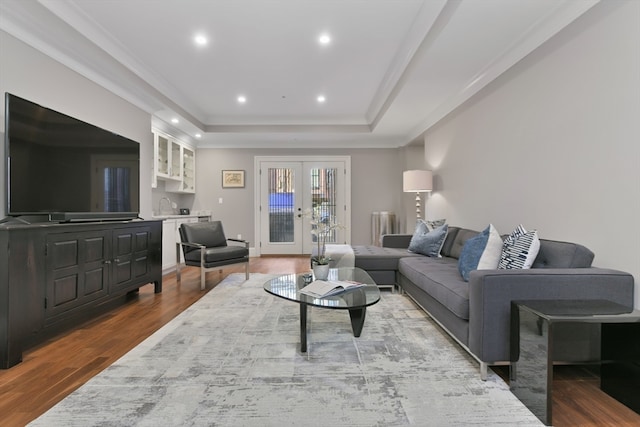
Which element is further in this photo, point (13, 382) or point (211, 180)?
point (211, 180)

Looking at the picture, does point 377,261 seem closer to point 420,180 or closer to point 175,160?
point 420,180

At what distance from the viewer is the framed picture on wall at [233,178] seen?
6.79 m

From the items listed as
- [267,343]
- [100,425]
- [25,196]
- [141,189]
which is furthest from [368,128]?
[100,425]

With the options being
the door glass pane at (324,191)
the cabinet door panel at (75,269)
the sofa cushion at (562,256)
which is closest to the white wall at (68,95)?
the cabinet door panel at (75,269)

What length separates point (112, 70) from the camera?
3.29 meters

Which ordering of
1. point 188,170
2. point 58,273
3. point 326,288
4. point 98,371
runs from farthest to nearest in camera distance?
point 188,170 < point 58,273 < point 326,288 < point 98,371

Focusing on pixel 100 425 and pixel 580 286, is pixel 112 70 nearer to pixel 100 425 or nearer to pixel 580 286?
pixel 100 425

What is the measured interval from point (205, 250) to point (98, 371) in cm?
213

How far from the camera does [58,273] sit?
7.84 feet

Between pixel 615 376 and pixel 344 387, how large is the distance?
1.46m

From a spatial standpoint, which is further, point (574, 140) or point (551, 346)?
point (574, 140)

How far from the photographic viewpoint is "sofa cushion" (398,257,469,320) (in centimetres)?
207

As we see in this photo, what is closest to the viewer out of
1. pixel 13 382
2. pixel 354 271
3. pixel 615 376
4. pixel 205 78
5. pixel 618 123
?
pixel 615 376

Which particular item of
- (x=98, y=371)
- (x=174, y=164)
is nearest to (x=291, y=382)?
(x=98, y=371)
